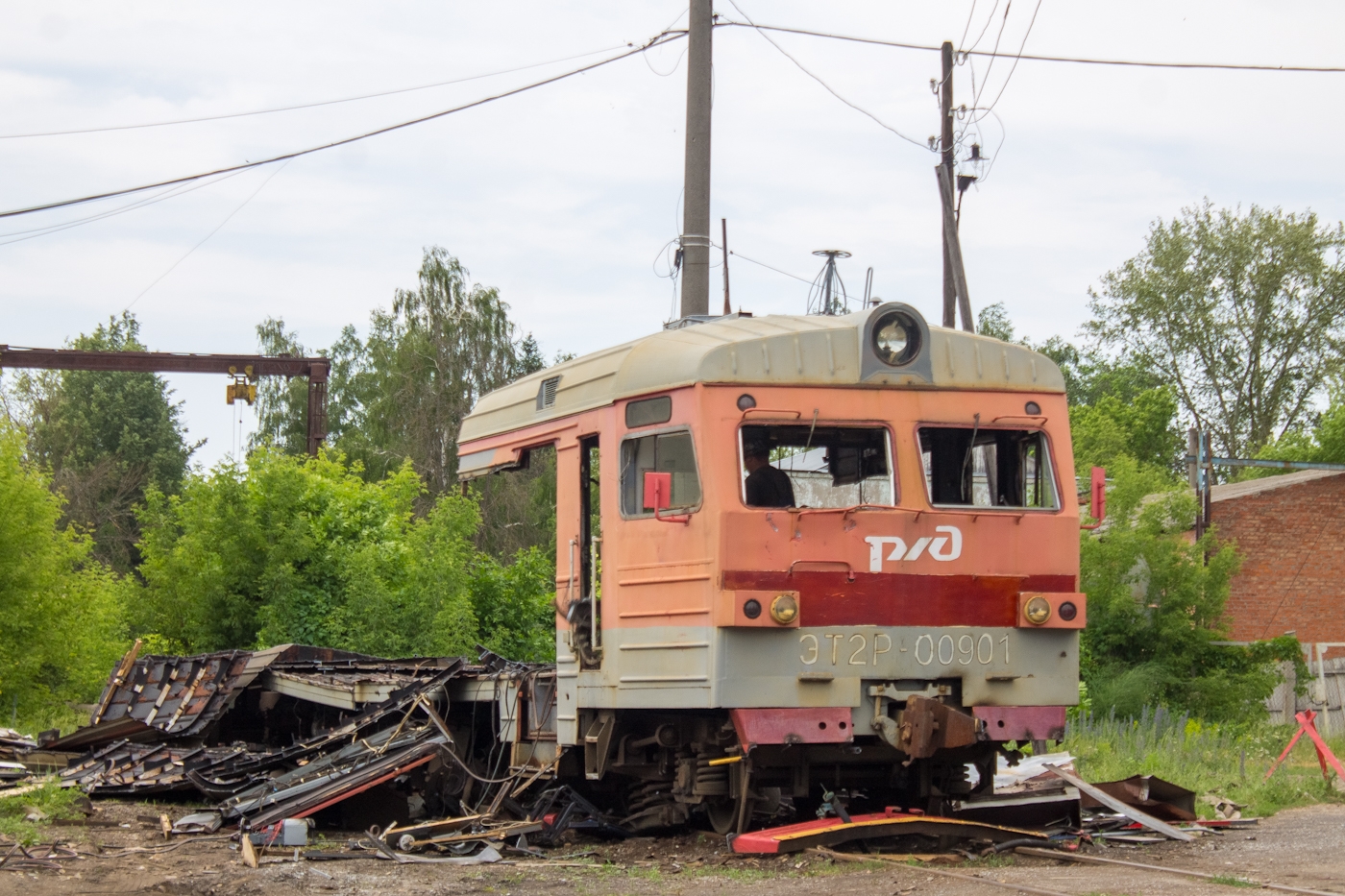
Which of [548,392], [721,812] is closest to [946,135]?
[548,392]

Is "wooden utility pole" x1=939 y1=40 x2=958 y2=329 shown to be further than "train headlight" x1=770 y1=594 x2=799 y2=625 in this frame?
Yes

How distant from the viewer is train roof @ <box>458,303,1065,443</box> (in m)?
9.26

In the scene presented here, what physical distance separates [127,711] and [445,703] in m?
5.00

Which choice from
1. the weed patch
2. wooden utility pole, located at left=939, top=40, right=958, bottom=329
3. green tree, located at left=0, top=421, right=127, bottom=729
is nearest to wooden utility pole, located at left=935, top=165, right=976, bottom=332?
wooden utility pole, located at left=939, top=40, right=958, bottom=329

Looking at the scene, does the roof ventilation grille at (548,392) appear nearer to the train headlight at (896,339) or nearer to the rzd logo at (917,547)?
the train headlight at (896,339)

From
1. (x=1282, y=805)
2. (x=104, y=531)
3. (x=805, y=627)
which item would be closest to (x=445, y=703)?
(x=805, y=627)

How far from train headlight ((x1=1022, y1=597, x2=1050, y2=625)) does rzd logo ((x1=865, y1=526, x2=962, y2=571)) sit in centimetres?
56

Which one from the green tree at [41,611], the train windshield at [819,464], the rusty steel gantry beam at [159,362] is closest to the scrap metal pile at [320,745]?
the train windshield at [819,464]

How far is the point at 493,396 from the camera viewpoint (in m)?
12.4

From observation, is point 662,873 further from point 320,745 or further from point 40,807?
point 40,807

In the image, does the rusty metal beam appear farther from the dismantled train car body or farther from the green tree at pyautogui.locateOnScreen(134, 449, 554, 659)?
the dismantled train car body

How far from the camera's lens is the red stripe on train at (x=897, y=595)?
9.02m

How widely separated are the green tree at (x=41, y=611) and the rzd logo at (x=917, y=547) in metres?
17.2

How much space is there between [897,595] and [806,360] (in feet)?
5.17
